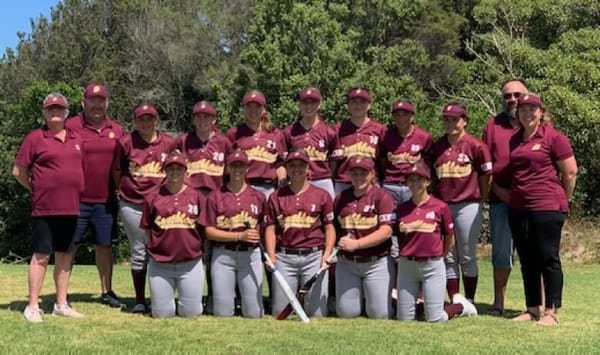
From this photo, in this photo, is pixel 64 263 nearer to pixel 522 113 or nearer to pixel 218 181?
pixel 218 181

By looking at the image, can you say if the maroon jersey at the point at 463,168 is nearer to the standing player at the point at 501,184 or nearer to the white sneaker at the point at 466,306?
the standing player at the point at 501,184

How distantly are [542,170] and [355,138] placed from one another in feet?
6.96

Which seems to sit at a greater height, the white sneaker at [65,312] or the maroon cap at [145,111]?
the maroon cap at [145,111]

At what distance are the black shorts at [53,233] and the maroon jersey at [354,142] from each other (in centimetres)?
303

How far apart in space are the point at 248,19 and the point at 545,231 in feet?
131

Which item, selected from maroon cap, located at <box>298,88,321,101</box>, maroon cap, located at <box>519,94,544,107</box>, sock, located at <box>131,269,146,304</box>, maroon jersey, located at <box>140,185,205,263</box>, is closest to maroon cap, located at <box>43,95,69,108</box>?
maroon jersey, located at <box>140,185,205,263</box>

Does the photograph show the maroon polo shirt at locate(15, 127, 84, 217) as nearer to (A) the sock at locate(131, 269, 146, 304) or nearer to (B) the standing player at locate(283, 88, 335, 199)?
(A) the sock at locate(131, 269, 146, 304)

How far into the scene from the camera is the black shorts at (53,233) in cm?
725

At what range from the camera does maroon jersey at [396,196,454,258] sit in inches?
291

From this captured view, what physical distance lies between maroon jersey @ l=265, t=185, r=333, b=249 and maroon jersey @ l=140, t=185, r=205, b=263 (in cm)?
82

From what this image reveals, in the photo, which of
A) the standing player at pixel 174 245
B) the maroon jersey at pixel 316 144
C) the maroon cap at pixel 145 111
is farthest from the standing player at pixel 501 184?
the maroon cap at pixel 145 111

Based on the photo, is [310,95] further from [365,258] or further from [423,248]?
[423,248]

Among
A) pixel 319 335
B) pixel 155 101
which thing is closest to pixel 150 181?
pixel 319 335

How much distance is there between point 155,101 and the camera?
43000 millimetres
